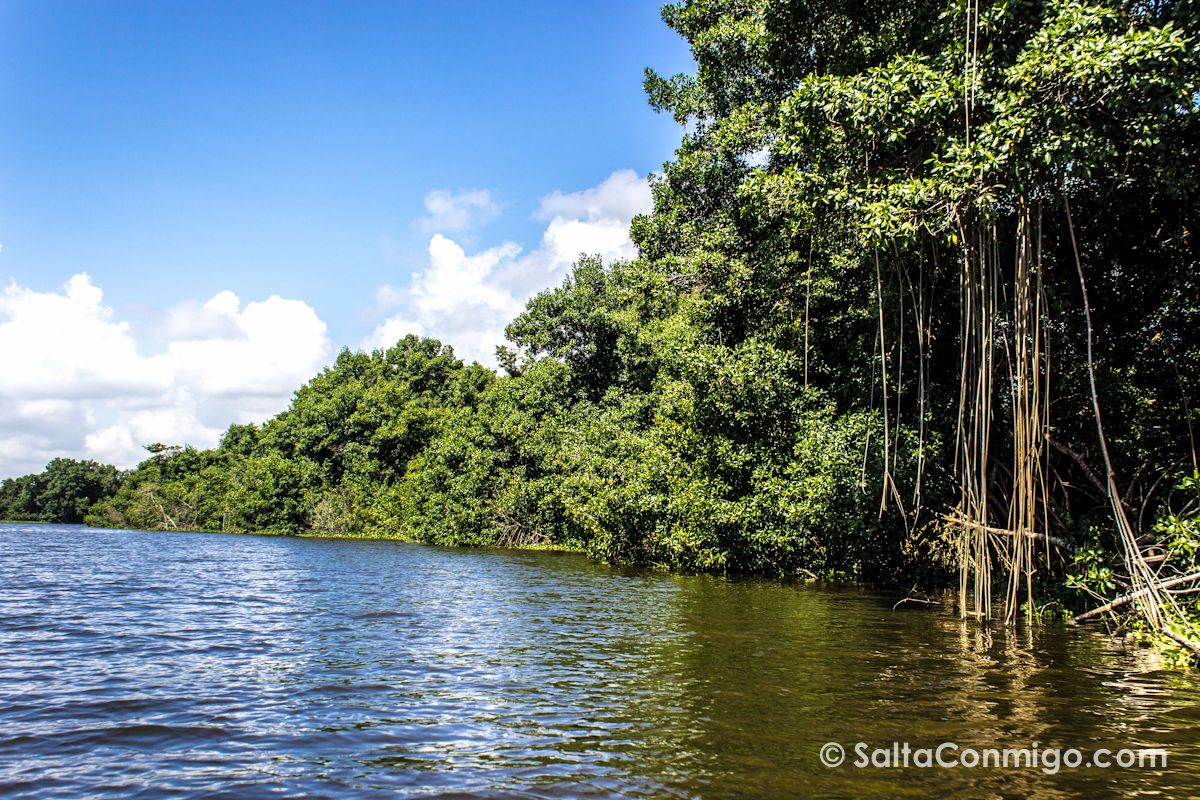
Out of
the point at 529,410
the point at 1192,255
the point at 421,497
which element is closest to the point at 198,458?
the point at 421,497

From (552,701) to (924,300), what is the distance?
1134 cm

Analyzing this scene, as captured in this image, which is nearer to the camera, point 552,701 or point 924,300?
point 552,701

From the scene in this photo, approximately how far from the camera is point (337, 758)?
18.2 feet

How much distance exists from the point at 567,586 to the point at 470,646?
27.5 ft

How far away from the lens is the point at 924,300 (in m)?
14.7

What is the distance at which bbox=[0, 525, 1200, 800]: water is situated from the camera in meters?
5.16
